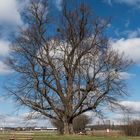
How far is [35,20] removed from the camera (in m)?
50.4

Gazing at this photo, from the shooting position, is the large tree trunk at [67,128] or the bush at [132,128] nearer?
the large tree trunk at [67,128]

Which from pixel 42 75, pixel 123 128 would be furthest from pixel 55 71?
pixel 123 128

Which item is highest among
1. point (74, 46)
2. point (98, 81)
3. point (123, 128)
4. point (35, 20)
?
point (35, 20)

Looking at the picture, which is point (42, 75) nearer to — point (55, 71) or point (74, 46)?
point (55, 71)

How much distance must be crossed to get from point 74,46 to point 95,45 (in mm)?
2488

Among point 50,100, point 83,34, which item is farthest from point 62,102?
point 83,34

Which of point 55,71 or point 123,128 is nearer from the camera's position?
point 55,71

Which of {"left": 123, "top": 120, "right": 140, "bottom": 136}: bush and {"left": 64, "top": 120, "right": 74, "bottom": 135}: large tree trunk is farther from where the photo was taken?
{"left": 123, "top": 120, "right": 140, "bottom": 136}: bush

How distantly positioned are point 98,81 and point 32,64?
26.1 feet

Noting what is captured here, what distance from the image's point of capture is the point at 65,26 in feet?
165

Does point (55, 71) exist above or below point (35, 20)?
below

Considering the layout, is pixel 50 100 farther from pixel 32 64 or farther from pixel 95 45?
pixel 95 45

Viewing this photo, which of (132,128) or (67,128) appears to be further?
(132,128)

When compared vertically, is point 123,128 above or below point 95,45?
below
